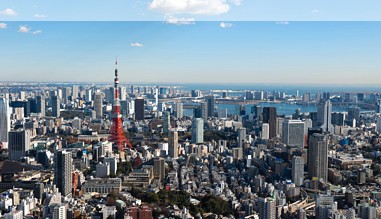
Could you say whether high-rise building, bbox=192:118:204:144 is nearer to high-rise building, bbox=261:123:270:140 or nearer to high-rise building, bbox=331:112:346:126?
high-rise building, bbox=261:123:270:140

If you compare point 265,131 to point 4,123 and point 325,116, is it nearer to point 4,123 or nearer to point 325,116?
point 325,116

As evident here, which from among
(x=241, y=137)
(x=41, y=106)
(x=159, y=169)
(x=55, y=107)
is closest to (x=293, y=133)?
(x=241, y=137)

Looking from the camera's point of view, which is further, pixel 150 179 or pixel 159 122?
pixel 159 122

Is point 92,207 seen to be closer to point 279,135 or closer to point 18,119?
point 279,135

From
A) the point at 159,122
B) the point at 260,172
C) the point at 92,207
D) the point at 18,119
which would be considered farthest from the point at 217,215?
the point at 18,119

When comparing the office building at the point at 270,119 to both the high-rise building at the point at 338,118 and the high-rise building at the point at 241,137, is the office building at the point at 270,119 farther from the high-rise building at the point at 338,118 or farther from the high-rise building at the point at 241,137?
the high-rise building at the point at 338,118

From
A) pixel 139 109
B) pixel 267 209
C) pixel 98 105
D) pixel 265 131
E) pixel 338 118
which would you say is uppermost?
pixel 98 105
